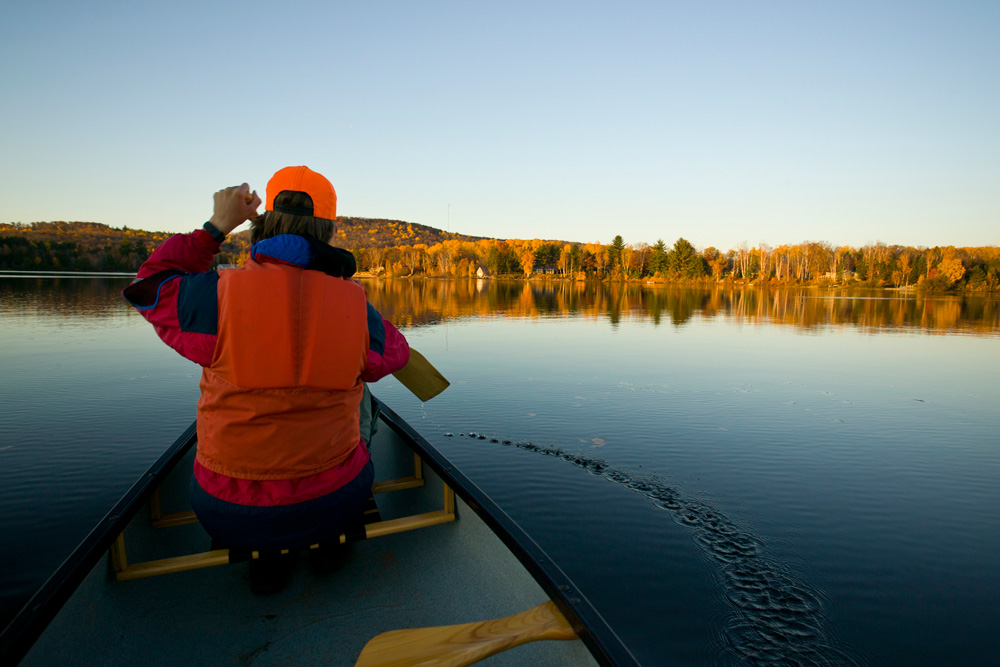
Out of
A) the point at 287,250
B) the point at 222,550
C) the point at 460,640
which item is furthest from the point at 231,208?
the point at 460,640

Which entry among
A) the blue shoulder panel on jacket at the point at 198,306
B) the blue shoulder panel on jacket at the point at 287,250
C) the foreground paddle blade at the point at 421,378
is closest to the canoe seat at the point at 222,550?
the foreground paddle blade at the point at 421,378

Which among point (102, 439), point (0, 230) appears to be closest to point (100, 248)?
point (0, 230)

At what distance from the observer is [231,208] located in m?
2.32

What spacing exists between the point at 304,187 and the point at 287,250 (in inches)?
16.0

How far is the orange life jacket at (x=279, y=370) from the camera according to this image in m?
2.02

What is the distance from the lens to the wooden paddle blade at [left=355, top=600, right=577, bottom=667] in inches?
74.9

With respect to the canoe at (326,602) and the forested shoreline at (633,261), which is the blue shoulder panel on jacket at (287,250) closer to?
the canoe at (326,602)

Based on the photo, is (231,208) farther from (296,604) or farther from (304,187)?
(296,604)

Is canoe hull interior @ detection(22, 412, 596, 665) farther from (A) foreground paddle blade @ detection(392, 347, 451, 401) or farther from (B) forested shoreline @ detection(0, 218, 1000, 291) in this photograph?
(B) forested shoreline @ detection(0, 218, 1000, 291)

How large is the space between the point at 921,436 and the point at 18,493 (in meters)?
11.8

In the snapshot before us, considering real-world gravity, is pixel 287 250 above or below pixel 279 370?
above

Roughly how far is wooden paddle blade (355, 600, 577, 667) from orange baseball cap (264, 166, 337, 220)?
5.72ft

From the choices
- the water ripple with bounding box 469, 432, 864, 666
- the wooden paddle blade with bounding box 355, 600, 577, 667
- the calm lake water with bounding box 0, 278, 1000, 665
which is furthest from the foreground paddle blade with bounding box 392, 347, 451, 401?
the water ripple with bounding box 469, 432, 864, 666

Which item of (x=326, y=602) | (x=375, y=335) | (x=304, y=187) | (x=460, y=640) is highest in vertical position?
(x=304, y=187)
